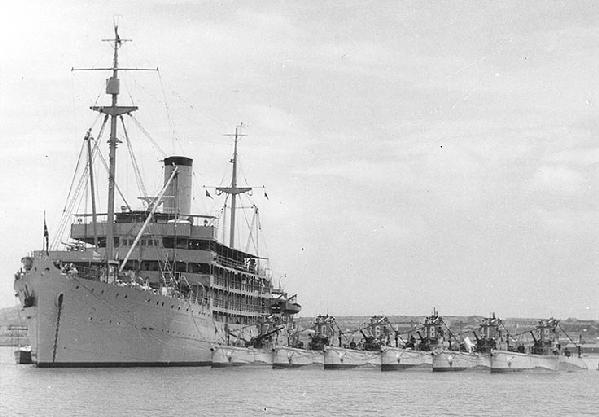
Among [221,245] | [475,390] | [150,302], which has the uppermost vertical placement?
[221,245]

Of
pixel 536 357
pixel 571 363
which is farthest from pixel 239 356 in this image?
pixel 571 363

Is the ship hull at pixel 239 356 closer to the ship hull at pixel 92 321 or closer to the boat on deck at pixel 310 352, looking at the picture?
the boat on deck at pixel 310 352

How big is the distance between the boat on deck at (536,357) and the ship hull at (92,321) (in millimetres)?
27245

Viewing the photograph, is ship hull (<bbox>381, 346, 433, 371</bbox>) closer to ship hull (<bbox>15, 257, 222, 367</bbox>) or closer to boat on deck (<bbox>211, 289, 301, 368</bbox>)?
boat on deck (<bbox>211, 289, 301, 368</bbox>)

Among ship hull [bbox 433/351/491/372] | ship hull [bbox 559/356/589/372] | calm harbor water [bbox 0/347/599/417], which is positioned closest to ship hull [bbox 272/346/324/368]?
calm harbor water [bbox 0/347/599/417]

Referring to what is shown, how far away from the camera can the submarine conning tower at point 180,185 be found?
84.8m

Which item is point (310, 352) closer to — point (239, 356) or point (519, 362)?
point (239, 356)

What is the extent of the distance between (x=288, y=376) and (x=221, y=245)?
14.8 m

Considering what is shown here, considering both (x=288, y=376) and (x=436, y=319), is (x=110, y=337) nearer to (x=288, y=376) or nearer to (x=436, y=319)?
(x=288, y=376)

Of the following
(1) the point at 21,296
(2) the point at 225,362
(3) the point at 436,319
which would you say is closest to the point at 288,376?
(2) the point at 225,362

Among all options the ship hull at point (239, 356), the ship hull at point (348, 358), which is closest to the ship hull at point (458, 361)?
the ship hull at point (348, 358)

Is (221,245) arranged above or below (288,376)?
above

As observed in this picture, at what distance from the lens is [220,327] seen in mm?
82500

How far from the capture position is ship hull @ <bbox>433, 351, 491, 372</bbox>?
8631 centimetres
